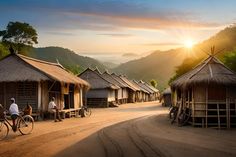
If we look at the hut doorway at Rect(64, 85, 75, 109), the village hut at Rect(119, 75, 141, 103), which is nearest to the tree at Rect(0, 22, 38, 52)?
the village hut at Rect(119, 75, 141, 103)

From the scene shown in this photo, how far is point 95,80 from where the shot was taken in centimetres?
5688

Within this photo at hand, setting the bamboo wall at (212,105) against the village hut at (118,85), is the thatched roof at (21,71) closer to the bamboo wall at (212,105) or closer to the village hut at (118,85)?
the bamboo wall at (212,105)

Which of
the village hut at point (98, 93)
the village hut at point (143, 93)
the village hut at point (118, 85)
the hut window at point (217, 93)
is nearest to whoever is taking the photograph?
the hut window at point (217, 93)

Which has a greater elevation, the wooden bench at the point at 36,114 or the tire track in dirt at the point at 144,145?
the wooden bench at the point at 36,114

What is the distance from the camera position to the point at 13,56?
107 ft

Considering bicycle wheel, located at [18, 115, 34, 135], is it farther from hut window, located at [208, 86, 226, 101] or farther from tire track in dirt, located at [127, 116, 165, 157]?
hut window, located at [208, 86, 226, 101]

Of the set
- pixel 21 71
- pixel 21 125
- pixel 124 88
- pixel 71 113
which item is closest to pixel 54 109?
pixel 21 71

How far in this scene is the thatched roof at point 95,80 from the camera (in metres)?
55.8

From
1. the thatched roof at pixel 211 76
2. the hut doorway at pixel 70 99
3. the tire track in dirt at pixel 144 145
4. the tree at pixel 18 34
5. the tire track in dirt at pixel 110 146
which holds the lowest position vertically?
the tire track in dirt at pixel 144 145

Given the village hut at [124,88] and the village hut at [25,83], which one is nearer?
the village hut at [25,83]

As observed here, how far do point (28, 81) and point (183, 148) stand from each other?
57.9 feet

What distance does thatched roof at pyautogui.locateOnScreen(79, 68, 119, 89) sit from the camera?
55.8 metres

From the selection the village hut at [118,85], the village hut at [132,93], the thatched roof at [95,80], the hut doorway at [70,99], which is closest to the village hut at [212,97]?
the hut doorway at [70,99]

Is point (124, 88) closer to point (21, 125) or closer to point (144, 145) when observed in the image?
point (21, 125)
